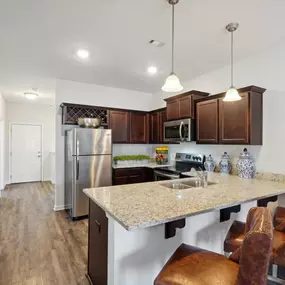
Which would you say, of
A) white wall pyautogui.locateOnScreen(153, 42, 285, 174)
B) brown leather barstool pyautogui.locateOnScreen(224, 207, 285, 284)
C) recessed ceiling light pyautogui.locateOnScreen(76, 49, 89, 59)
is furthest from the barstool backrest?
recessed ceiling light pyautogui.locateOnScreen(76, 49, 89, 59)

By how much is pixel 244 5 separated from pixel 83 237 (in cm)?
345

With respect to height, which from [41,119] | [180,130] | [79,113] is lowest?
[180,130]

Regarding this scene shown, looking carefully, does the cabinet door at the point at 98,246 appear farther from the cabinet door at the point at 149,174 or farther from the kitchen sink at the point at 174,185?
the cabinet door at the point at 149,174

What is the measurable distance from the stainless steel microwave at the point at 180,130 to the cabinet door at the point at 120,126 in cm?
109

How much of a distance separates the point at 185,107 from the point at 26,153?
19.2 ft

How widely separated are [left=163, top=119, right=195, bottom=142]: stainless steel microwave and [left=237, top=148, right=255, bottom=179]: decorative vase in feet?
2.84

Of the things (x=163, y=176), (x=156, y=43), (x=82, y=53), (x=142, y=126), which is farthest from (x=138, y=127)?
(x=156, y=43)

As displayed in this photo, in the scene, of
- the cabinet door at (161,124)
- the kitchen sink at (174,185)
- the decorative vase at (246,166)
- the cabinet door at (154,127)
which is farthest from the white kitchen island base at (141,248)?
the cabinet door at (154,127)

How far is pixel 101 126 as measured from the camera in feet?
14.8

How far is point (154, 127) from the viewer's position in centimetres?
489

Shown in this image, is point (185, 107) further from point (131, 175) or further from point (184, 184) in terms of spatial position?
point (131, 175)

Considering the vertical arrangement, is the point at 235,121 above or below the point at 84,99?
below

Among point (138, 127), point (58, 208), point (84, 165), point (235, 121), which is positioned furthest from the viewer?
point (138, 127)

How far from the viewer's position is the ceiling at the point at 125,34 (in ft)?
6.58
